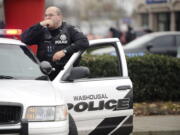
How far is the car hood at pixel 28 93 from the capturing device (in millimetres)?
6418

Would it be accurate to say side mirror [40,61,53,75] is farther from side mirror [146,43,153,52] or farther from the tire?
side mirror [146,43,153,52]

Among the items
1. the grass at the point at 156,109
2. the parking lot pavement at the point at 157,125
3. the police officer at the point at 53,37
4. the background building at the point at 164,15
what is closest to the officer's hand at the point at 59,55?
the police officer at the point at 53,37

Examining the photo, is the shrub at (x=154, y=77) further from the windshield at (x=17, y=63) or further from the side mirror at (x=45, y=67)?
the side mirror at (x=45, y=67)

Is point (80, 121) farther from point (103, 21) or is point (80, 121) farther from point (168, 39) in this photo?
point (103, 21)

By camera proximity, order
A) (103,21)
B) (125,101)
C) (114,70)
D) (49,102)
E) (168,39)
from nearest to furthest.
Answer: (49,102), (125,101), (114,70), (168,39), (103,21)

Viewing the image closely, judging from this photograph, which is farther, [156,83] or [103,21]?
[103,21]

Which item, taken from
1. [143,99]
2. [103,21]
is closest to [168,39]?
[143,99]

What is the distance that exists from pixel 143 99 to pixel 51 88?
571 cm

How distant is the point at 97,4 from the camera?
10519 cm

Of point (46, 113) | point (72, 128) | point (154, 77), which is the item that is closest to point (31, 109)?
point (46, 113)

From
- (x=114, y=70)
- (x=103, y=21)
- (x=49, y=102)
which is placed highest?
A: (x=49, y=102)

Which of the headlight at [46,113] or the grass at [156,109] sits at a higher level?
the headlight at [46,113]

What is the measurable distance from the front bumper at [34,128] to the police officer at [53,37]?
195 centimetres

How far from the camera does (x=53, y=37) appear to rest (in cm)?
855
